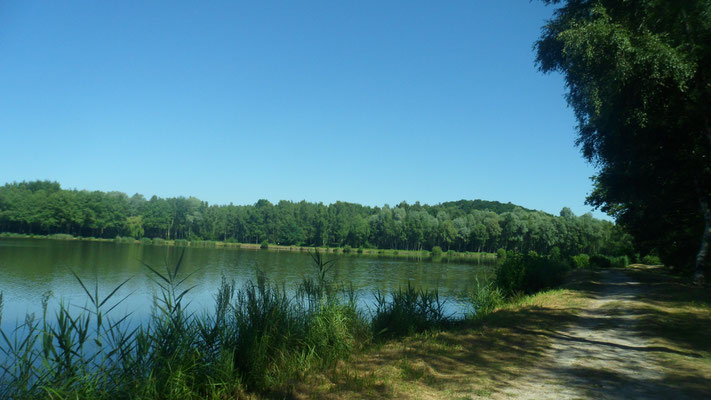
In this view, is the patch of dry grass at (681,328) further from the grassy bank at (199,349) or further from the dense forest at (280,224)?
the dense forest at (280,224)

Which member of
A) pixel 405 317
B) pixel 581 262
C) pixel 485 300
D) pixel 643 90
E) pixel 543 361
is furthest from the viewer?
pixel 581 262

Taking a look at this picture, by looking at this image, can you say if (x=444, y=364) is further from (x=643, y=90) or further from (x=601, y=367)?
(x=643, y=90)

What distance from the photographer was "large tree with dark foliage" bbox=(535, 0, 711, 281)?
10883 millimetres

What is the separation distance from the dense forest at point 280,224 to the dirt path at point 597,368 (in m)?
91.2

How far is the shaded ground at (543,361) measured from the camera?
16.8 ft

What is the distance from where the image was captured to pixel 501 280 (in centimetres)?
1692

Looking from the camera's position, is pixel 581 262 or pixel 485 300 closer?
pixel 485 300

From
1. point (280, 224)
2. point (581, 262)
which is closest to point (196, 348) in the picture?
point (581, 262)

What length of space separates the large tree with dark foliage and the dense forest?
80.2 metres

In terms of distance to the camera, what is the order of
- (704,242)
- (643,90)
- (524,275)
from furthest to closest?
(524,275), (704,242), (643,90)

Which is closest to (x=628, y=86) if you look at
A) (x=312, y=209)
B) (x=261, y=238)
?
(x=261, y=238)

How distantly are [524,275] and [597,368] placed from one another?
1252 cm

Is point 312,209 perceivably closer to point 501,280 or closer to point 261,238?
point 261,238

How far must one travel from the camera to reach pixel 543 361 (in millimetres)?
6473
